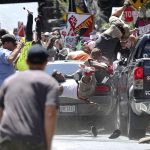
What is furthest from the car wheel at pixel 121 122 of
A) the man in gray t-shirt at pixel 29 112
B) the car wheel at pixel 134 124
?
the man in gray t-shirt at pixel 29 112

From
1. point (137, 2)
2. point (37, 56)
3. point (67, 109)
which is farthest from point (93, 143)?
point (137, 2)

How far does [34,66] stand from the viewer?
290 inches

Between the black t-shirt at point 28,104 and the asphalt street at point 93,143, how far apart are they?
5.95 m

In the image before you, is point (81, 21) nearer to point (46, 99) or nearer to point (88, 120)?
point (88, 120)

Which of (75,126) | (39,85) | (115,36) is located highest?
(39,85)

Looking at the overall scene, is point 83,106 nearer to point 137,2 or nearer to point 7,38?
point 7,38

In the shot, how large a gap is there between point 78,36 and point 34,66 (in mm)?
22187

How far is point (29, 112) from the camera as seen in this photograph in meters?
7.11

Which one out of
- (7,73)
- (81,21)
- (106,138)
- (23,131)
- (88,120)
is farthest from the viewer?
(81,21)

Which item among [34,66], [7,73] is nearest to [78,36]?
[7,73]

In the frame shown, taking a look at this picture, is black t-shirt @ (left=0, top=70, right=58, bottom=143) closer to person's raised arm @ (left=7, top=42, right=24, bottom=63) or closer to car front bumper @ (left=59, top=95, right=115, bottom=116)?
person's raised arm @ (left=7, top=42, right=24, bottom=63)

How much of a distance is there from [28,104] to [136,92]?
6.99 meters

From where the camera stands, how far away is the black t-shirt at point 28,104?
279 inches

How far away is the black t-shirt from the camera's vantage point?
7.07 meters
